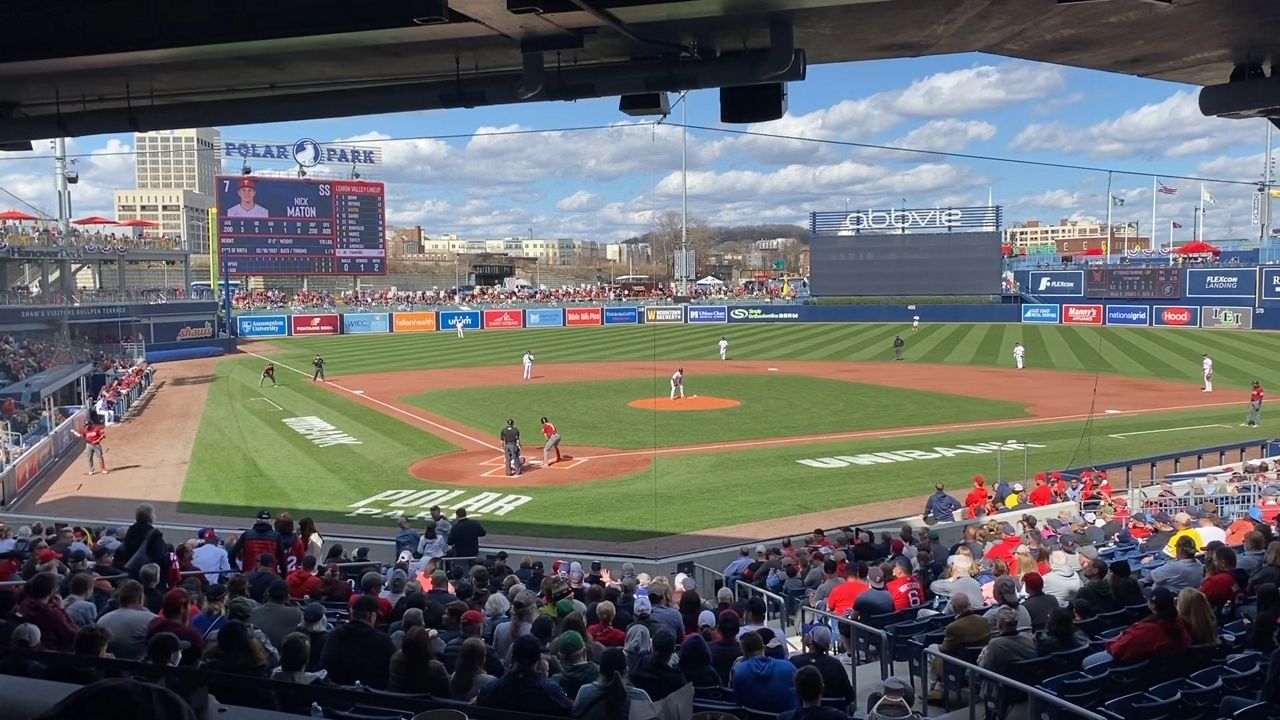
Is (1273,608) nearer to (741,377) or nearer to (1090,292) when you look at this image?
(741,377)

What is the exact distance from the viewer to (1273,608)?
6141 millimetres

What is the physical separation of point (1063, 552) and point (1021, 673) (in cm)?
504

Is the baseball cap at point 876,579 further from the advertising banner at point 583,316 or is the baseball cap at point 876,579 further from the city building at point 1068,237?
the city building at point 1068,237

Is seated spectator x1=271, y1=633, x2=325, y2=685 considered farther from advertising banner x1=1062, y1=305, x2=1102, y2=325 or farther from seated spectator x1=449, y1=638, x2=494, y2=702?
advertising banner x1=1062, y1=305, x2=1102, y2=325

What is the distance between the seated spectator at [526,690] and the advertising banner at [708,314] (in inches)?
2115

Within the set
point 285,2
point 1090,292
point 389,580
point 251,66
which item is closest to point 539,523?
point 389,580

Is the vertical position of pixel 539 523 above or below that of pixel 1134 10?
below

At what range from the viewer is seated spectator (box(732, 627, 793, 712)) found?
5.27 metres

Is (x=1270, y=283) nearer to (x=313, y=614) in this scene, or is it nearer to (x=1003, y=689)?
(x=1003, y=689)

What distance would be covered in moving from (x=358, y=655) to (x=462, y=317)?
2088 inches

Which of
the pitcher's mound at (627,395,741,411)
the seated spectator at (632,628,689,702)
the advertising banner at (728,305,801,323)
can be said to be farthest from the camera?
the advertising banner at (728,305,801,323)

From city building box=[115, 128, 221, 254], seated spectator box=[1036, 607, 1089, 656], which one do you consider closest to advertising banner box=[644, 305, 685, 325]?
city building box=[115, 128, 221, 254]

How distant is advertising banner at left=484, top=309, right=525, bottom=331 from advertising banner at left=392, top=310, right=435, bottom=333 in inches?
125

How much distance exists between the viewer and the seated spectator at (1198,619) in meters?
6.17
